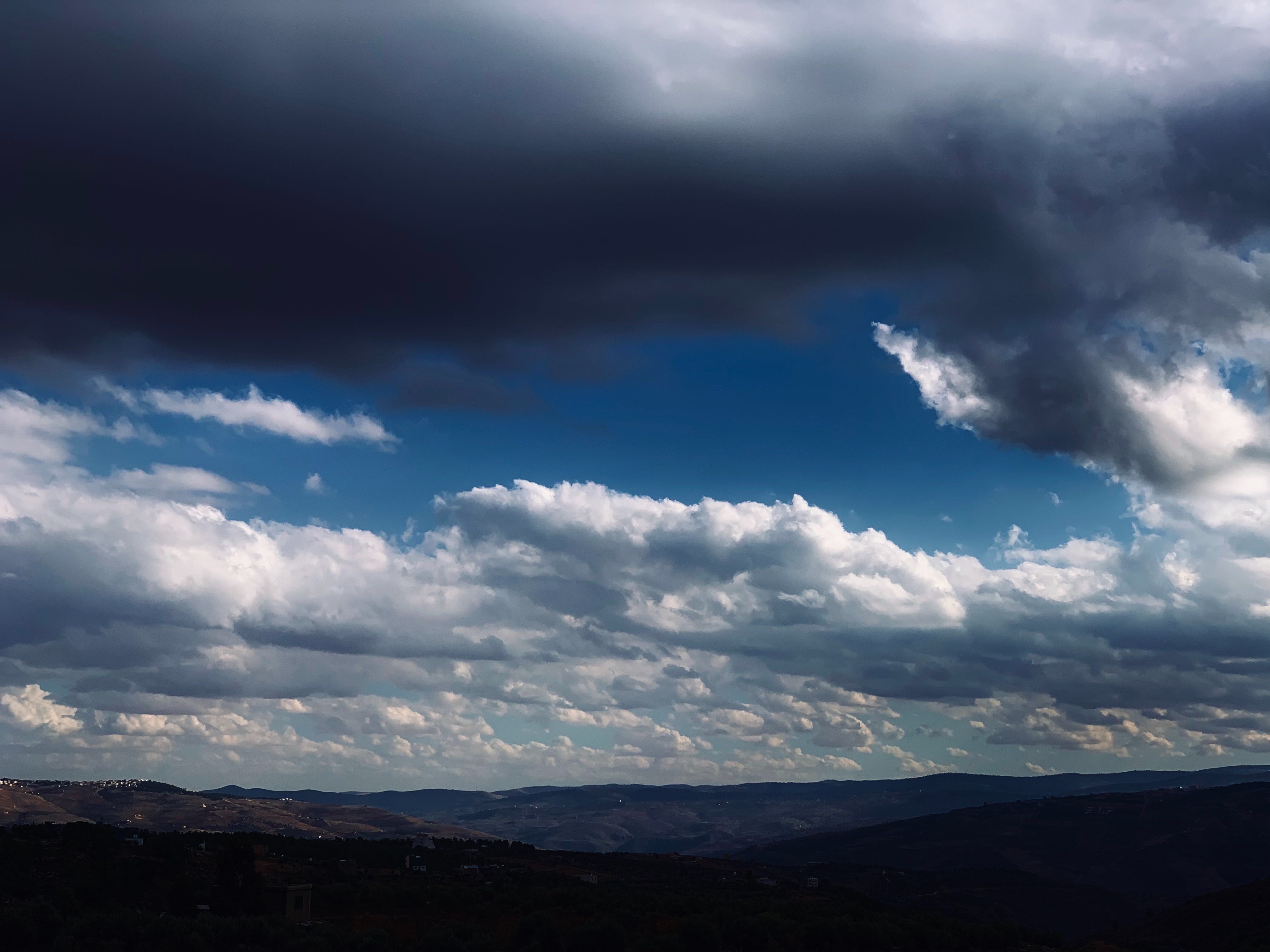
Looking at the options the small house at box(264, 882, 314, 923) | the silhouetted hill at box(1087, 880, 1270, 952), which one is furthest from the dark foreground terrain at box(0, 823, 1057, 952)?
the silhouetted hill at box(1087, 880, 1270, 952)

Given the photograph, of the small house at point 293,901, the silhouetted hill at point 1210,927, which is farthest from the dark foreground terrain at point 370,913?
the silhouetted hill at point 1210,927

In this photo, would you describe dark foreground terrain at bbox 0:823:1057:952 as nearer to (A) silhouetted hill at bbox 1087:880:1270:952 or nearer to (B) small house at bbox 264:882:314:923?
(B) small house at bbox 264:882:314:923

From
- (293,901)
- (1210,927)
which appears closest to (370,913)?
(293,901)

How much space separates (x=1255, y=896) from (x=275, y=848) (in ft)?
442

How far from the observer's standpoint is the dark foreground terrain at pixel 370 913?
66.7 m

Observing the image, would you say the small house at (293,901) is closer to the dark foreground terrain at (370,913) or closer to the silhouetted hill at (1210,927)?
the dark foreground terrain at (370,913)

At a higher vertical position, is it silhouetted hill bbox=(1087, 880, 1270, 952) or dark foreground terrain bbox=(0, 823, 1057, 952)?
dark foreground terrain bbox=(0, 823, 1057, 952)

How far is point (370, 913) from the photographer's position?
3688 inches

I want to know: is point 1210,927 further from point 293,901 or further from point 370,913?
point 293,901

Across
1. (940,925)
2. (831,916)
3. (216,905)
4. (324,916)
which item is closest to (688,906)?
(831,916)

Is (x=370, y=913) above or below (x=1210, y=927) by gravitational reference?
above

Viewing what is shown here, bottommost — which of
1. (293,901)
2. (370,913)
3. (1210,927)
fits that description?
(1210,927)

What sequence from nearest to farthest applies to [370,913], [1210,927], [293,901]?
1. [293,901]
2. [370,913]
3. [1210,927]

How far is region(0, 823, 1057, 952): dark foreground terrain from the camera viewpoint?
66.7 meters
